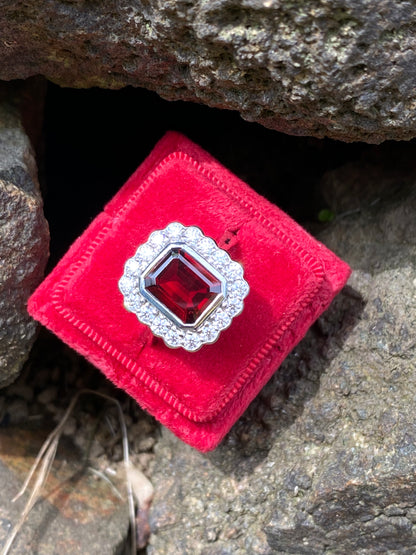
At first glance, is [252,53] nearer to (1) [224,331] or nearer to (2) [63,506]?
(1) [224,331]

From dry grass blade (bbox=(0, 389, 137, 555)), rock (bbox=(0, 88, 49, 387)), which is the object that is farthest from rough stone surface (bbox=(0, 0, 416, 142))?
dry grass blade (bbox=(0, 389, 137, 555))

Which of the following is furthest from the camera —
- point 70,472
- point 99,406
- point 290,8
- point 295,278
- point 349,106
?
point 99,406

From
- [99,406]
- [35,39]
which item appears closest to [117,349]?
[99,406]

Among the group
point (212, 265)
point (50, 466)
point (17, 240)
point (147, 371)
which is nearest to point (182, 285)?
point (212, 265)

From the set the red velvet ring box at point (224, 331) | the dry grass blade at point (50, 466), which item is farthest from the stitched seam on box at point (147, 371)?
the dry grass blade at point (50, 466)

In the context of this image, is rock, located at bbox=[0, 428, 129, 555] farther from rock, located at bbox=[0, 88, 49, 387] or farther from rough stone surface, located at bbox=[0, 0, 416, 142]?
rough stone surface, located at bbox=[0, 0, 416, 142]

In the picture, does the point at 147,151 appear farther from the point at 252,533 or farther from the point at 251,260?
the point at 252,533

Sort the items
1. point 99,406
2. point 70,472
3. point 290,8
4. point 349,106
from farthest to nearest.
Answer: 1. point 99,406
2. point 70,472
3. point 349,106
4. point 290,8

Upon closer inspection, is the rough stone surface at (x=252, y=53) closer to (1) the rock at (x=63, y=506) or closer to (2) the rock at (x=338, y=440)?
(2) the rock at (x=338, y=440)
